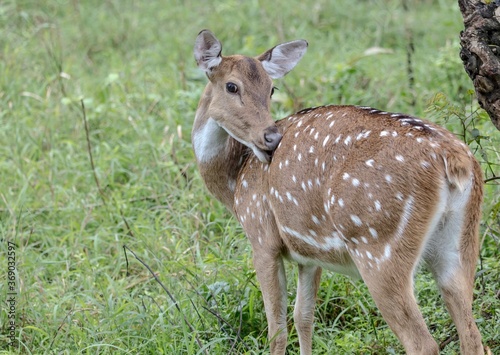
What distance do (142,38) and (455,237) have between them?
663cm

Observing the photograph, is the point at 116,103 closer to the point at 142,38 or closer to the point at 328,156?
the point at 142,38

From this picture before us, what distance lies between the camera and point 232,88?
5.29 metres

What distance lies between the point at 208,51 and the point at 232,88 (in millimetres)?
319

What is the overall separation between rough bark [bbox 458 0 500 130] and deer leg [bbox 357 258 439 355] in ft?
3.41

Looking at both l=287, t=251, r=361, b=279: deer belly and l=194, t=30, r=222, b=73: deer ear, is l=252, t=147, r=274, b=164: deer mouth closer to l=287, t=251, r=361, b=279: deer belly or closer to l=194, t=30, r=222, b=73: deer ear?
Answer: l=287, t=251, r=361, b=279: deer belly

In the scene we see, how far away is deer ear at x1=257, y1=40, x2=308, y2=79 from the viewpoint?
564cm

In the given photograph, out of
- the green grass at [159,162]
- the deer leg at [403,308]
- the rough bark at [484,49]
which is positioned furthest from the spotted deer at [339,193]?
the green grass at [159,162]

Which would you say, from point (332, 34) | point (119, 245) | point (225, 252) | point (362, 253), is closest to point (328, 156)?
point (362, 253)

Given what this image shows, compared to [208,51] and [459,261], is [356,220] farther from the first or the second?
[208,51]

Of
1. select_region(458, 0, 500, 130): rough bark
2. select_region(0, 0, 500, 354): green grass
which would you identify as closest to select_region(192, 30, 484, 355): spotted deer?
select_region(458, 0, 500, 130): rough bark

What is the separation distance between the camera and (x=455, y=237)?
4.09 m

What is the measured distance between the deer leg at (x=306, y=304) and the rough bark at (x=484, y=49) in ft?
4.58

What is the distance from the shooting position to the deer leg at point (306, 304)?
16.7 feet

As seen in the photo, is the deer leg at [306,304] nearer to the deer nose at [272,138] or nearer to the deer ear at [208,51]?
the deer nose at [272,138]
